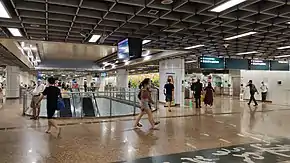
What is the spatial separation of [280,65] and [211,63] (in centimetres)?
636

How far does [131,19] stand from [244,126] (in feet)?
16.1

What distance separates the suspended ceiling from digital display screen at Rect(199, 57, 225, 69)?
3563 mm

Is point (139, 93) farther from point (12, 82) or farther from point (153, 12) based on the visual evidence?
point (12, 82)

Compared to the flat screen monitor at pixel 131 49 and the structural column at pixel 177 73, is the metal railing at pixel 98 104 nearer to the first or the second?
the structural column at pixel 177 73

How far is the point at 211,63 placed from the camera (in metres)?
14.4

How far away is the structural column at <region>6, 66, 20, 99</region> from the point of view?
21797 mm

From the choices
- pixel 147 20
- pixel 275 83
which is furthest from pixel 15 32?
pixel 275 83

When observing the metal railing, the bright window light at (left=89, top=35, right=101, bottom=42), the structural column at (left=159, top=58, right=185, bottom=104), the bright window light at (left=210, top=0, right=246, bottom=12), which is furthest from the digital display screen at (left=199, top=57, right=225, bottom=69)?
the bright window light at (left=210, top=0, right=246, bottom=12)

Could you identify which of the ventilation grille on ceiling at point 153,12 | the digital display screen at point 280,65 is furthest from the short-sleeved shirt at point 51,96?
the digital display screen at point 280,65

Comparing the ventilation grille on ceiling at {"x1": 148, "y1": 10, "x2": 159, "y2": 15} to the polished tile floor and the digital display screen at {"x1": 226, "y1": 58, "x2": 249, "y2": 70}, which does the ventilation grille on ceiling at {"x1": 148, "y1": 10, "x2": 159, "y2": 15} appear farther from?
the digital display screen at {"x1": 226, "y1": 58, "x2": 249, "y2": 70}

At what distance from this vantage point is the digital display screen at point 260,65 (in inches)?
627

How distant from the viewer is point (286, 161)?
456 cm

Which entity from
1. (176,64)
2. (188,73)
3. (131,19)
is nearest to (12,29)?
(131,19)

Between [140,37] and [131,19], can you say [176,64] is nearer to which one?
[140,37]
